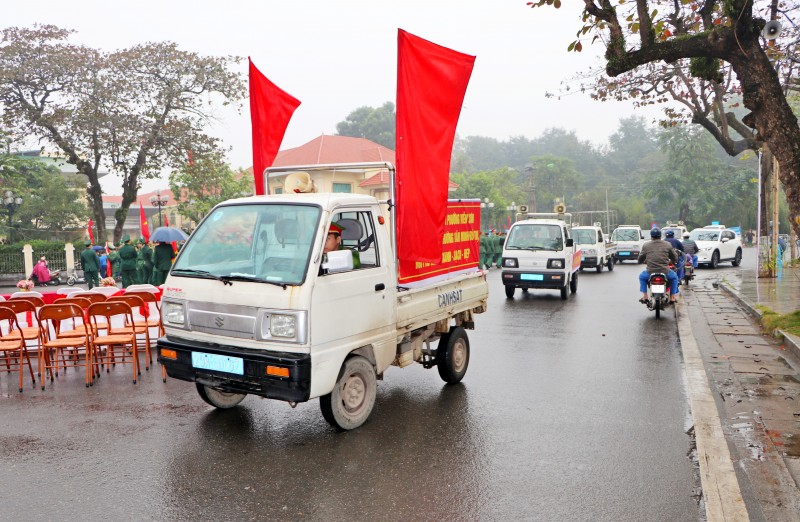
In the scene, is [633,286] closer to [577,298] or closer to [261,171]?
[577,298]

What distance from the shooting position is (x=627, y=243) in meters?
30.5

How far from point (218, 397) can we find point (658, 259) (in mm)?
9242

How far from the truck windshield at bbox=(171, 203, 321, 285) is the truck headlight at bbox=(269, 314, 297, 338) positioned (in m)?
0.29

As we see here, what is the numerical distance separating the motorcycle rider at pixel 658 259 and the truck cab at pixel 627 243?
18.3 metres

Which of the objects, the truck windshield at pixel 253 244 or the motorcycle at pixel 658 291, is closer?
the truck windshield at pixel 253 244

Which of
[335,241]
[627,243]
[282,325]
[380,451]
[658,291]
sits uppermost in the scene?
[335,241]

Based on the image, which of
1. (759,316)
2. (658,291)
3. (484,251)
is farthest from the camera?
(484,251)

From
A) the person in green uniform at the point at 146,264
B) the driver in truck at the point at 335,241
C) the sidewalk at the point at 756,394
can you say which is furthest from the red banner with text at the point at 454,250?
the person in green uniform at the point at 146,264

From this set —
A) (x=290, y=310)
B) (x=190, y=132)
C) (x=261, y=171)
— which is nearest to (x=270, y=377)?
(x=290, y=310)

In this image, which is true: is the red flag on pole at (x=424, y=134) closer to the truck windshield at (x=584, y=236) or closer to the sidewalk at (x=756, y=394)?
the sidewalk at (x=756, y=394)

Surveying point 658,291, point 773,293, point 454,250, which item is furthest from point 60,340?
point 773,293

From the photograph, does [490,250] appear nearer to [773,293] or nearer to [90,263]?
[773,293]

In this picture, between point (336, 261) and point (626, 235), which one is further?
point (626, 235)

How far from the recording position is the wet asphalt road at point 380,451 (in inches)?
167
